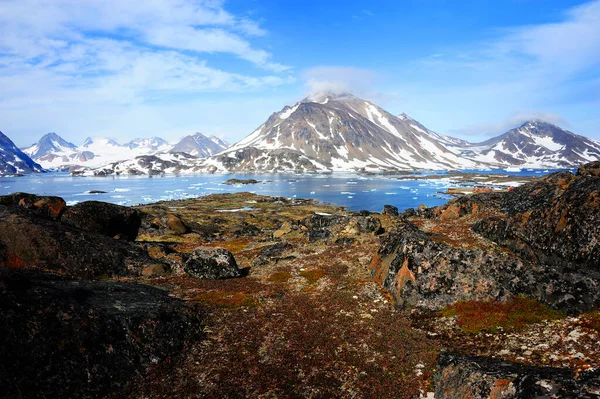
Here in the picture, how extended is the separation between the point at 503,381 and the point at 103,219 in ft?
151

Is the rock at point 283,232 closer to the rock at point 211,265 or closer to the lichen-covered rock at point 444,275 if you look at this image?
the rock at point 211,265

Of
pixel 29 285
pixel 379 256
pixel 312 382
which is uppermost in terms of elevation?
pixel 29 285

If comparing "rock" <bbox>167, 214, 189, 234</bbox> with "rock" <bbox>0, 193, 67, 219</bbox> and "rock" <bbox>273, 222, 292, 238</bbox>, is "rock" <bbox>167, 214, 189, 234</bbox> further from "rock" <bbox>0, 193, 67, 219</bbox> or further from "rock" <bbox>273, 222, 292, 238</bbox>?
"rock" <bbox>0, 193, 67, 219</bbox>

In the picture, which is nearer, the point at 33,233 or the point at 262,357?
the point at 262,357

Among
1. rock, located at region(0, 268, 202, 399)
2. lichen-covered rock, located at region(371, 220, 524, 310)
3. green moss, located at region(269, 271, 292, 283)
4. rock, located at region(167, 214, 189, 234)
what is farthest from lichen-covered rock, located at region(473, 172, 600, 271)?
rock, located at region(167, 214, 189, 234)

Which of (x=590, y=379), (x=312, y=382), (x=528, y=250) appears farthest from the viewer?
(x=528, y=250)

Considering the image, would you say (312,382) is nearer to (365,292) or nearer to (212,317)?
(212,317)

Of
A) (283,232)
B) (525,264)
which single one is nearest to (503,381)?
(525,264)

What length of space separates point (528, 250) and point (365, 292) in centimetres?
1295

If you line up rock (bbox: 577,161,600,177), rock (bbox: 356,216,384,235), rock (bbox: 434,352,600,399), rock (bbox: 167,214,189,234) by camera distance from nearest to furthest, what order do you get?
1. rock (bbox: 434,352,600,399)
2. rock (bbox: 577,161,600,177)
3. rock (bbox: 356,216,384,235)
4. rock (bbox: 167,214,189,234)

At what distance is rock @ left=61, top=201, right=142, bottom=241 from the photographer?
131 feet

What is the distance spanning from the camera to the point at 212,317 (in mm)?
21156

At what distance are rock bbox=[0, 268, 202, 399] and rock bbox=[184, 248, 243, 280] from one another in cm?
1159

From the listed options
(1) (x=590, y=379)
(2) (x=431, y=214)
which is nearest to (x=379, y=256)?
(1) (x=590, y=379)
